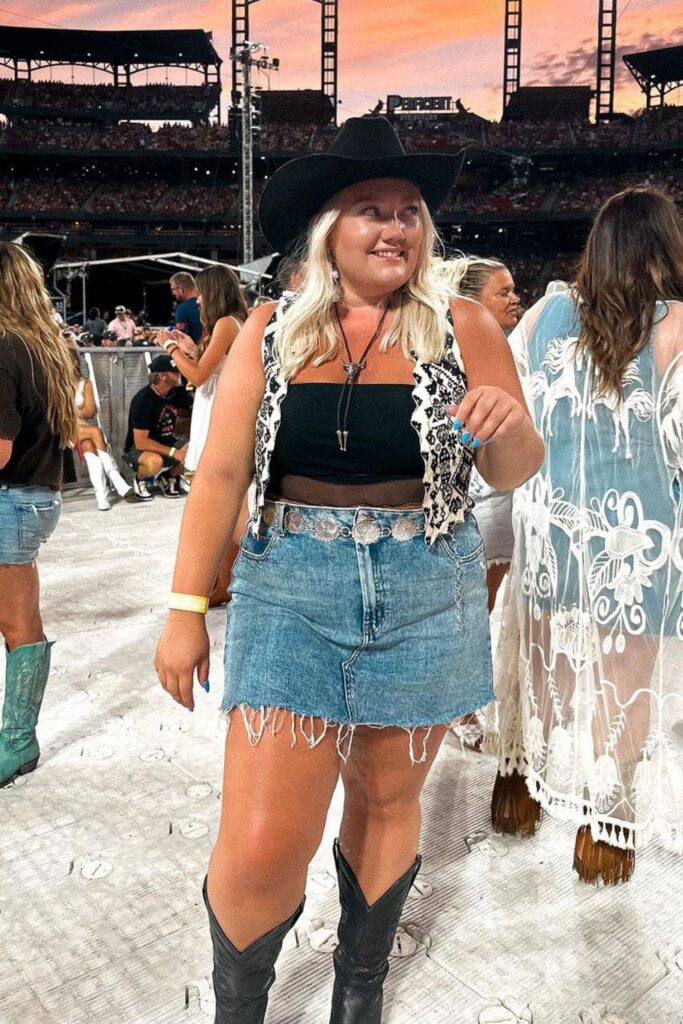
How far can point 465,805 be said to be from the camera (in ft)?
8.48

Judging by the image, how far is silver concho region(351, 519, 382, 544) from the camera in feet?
4.65

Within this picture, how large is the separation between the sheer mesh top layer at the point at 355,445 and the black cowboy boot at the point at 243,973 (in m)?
0.70

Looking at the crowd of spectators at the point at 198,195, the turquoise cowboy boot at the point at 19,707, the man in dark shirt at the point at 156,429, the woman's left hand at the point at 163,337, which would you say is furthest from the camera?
the crowd of spectators at the point at 198,195

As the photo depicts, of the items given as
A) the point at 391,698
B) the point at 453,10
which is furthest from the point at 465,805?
the point at 453,10

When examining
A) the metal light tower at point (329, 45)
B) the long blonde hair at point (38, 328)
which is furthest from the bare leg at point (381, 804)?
the metal light tower at point (329, 45)

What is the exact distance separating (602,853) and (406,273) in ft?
4.93

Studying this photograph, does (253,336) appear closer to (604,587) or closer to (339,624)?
(339,624)

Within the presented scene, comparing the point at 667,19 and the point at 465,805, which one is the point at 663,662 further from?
the point at 667,19

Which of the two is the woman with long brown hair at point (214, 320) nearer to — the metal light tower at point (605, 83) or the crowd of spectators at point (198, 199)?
the crowd of spectators at point (198, 199)

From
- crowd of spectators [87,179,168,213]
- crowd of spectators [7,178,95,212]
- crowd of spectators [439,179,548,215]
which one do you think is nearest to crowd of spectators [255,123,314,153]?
crowd of spectators [87,179,168,213]

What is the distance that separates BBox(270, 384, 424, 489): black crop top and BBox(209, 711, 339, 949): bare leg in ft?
1.34

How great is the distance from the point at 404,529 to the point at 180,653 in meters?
0.44

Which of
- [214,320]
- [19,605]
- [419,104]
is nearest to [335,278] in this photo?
[19,605]

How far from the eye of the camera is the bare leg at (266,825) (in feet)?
4.45
